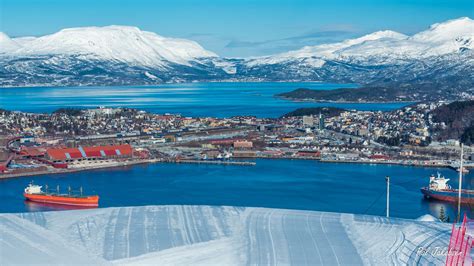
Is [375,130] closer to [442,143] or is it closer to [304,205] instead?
[442,143]

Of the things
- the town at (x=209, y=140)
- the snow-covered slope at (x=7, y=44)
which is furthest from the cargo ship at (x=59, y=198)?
the snow-covered slope at (x=7, y=44)

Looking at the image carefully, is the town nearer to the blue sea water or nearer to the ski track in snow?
the blue sea water

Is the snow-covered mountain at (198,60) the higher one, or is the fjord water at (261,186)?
the snow-covered mountain at (198,60)

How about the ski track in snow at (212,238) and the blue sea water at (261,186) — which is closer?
the ski track in snow at (212,238)

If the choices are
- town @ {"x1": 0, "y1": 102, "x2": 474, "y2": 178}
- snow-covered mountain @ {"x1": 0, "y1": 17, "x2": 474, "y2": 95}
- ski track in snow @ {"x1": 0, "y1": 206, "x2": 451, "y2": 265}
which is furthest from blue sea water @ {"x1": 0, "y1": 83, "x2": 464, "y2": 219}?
→ snow-covered mountain @ {"x1": 0, "y1": 17, "x2": 474, "y2": 95}

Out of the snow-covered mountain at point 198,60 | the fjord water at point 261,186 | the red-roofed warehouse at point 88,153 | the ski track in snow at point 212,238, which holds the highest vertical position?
the snow-covered mountain at point 198,60

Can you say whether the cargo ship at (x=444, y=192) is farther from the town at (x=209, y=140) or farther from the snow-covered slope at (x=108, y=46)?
the snow-covered slope at (x=108, y=46)

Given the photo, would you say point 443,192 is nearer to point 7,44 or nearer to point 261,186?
point 261,186
